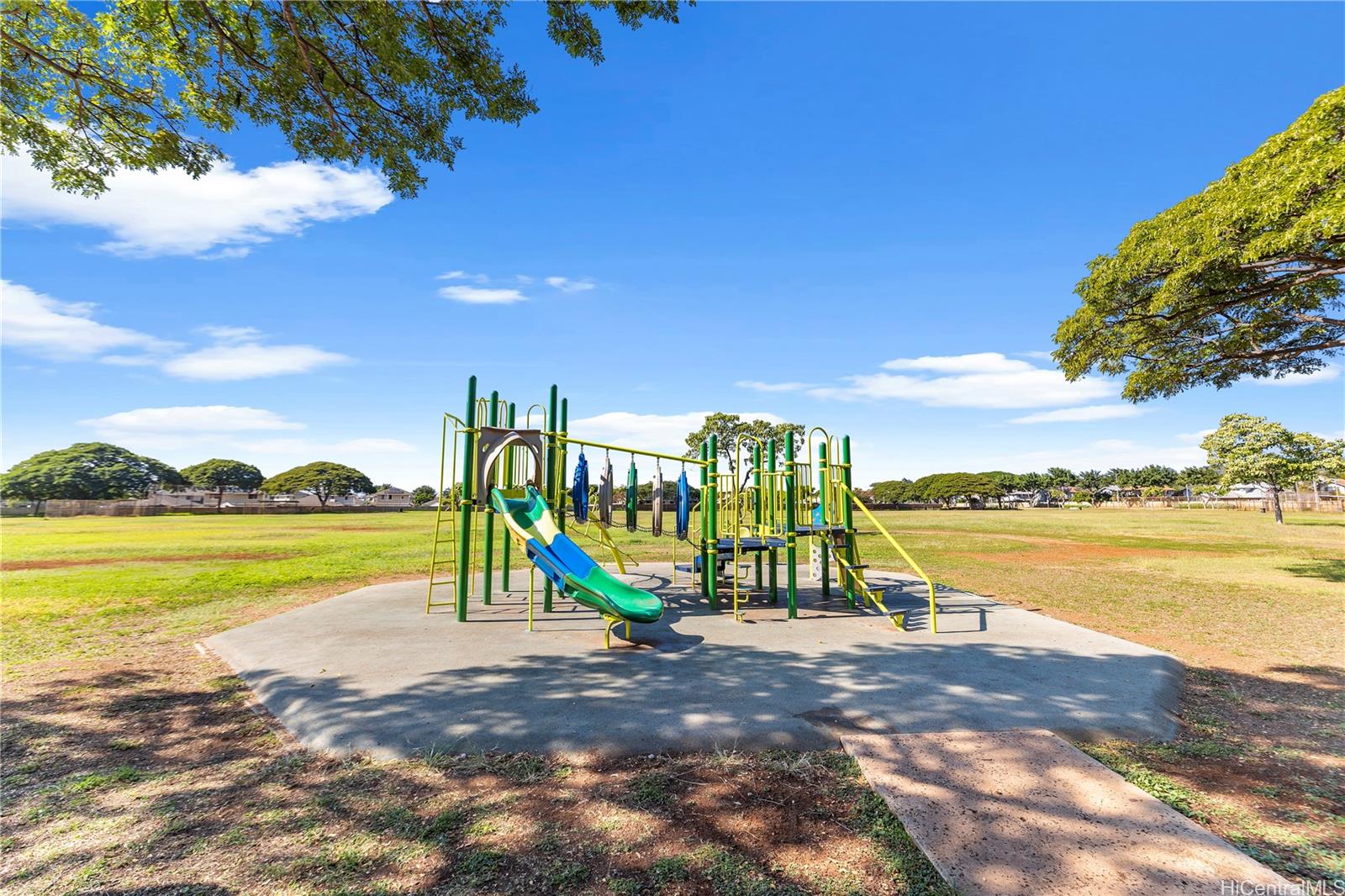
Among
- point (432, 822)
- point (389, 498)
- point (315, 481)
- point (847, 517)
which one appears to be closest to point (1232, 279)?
point (847, 517)

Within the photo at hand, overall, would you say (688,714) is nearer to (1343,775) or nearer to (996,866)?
(996,866)

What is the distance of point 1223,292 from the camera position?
11.0 metres

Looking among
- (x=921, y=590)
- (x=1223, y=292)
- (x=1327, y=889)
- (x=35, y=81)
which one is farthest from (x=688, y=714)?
(x=1223, y=292)

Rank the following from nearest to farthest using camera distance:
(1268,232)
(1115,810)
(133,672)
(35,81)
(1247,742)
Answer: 1. (1115,810)
2. (1247,742)
3. (133,672)
4. (35,81)
5. (1268,232)

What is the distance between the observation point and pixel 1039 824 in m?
3.09

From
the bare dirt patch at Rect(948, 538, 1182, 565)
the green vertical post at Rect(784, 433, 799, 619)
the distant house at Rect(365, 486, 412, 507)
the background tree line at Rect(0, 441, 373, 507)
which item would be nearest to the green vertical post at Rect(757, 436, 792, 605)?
the green vertical post at Rect(784, 433, 799, 619)

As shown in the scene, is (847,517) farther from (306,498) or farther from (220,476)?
(220,476)

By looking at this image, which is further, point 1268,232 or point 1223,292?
point 1223,292

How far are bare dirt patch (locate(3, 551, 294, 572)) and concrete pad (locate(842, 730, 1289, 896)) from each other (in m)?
19.0

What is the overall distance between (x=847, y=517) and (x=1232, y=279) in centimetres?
881

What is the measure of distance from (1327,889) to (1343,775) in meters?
1.94

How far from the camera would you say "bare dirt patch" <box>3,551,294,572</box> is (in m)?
15.2

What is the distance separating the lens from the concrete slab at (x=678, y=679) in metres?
4.35

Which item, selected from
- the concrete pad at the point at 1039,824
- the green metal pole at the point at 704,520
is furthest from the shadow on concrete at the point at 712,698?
the green metal pole at the point at 704,520
